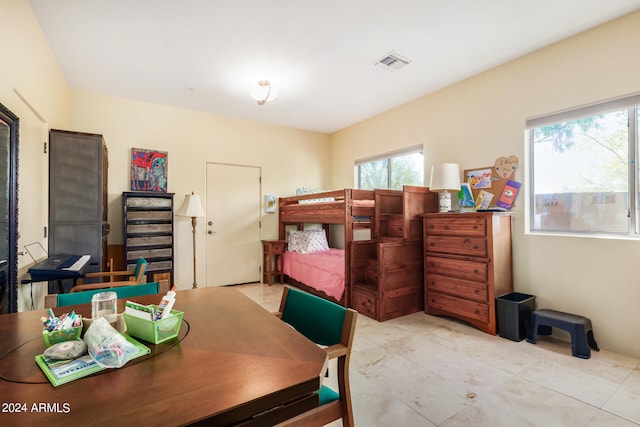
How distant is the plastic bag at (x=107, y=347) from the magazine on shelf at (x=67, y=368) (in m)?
0.02

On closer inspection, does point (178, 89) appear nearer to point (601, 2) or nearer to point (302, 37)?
point (302, 37)

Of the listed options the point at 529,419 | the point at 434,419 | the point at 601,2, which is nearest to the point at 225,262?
the point at 434,419

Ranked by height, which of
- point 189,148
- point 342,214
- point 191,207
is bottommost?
point 342,214

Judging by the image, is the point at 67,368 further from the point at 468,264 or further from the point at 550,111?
the point at 550,111

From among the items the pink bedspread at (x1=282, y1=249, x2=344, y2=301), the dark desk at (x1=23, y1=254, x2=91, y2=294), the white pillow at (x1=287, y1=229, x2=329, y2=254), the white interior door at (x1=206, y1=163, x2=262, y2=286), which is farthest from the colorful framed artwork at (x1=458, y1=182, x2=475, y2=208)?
the dark desk at (x1=23, y1=254, x2=91, y2=294)

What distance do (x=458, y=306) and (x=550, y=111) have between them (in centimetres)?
207

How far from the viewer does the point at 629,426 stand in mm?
1625

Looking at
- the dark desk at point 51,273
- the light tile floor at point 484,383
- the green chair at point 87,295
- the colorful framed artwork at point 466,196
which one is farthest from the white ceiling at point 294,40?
the light tile floor at point 484,383

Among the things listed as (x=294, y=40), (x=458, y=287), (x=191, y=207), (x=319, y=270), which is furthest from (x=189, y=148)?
(x=458, y=287)

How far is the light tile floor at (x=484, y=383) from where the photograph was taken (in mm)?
1712

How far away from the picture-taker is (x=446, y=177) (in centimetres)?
331

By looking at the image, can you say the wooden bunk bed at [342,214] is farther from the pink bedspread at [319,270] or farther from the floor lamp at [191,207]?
the floor lamp at [191,207]

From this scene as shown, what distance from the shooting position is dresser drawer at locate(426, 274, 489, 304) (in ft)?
9.52

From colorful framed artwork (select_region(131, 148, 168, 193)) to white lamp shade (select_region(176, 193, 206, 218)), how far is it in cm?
41
